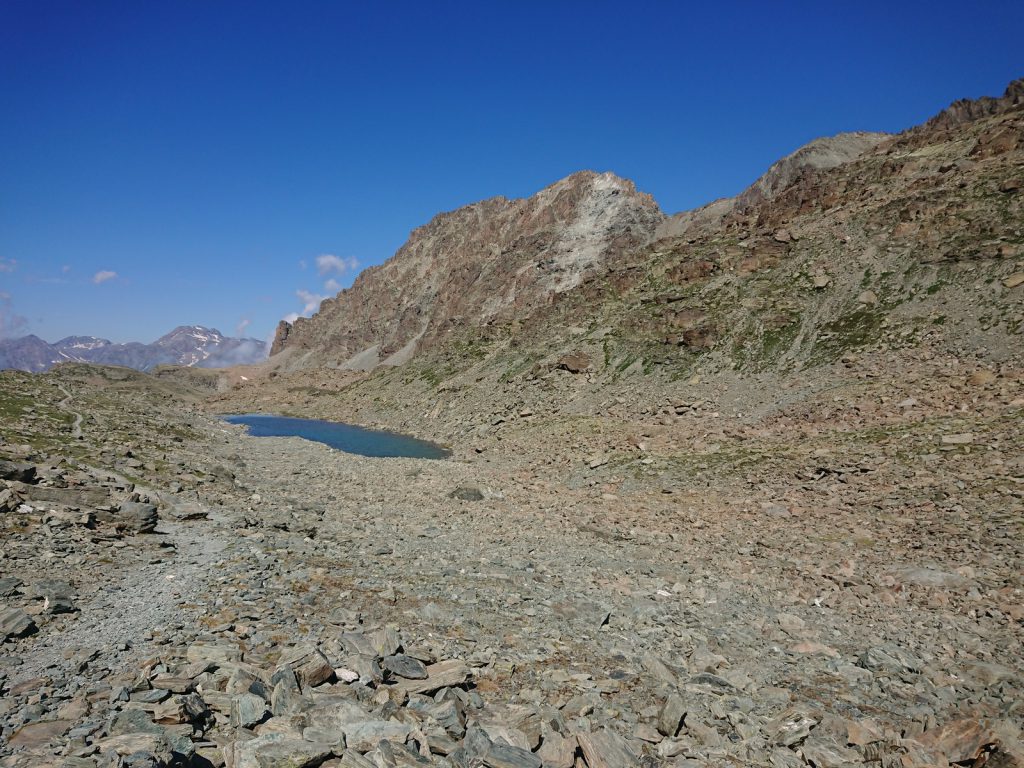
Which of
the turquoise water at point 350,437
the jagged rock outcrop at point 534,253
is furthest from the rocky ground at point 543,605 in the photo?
the jagged rock outcrop at point 534,253

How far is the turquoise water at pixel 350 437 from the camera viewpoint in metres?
65.2

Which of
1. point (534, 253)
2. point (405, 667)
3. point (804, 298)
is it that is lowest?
point (405, 667)

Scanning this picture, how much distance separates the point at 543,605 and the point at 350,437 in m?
71.4

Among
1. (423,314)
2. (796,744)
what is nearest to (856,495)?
(796,744)

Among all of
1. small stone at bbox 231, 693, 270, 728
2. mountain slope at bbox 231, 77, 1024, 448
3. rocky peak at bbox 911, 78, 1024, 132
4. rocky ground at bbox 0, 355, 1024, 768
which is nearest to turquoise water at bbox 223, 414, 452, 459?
mountain slope at bbox 231, 77, 1024, 448

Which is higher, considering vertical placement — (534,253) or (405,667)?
(534,253)

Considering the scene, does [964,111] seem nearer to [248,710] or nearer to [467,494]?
[467,494]

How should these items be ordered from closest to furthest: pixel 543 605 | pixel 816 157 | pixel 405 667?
pixel 405 667, pixel 543 605, pixel 816 157

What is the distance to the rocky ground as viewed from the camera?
892 cm

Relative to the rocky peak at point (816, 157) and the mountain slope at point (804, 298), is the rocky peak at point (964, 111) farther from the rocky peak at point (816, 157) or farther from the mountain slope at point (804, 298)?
the rocky peak at point (816, 157)

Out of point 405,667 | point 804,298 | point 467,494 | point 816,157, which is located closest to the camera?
point 405,667

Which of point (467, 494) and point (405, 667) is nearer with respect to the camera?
point (405, 667)

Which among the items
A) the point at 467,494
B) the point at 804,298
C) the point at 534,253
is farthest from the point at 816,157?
the point at 467,494

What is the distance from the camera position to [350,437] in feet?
273
